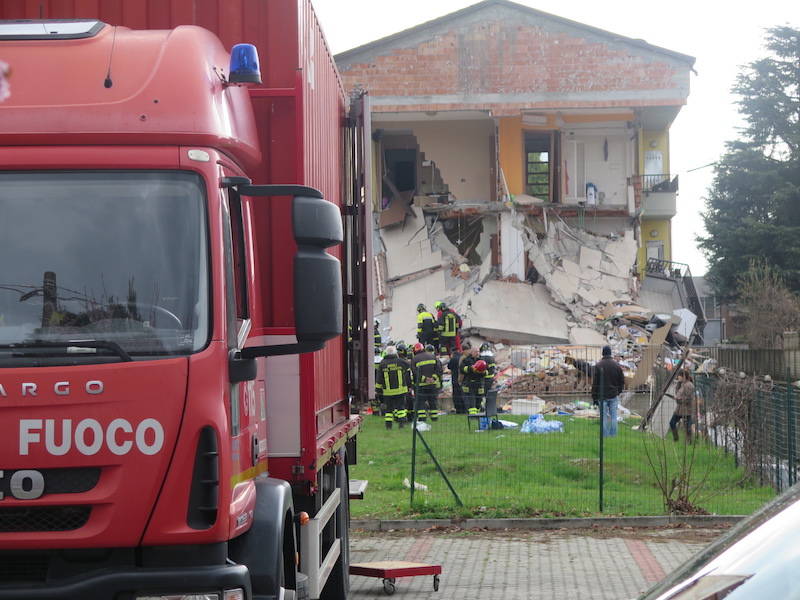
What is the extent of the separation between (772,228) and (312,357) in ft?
135

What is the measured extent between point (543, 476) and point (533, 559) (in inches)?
153

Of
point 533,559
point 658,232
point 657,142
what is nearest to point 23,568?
point 533,559

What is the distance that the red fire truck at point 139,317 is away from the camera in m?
4.65

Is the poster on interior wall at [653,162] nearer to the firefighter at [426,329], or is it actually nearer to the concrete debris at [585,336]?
the concrete debris at [585,336]

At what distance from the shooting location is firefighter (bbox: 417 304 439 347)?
26.6 m

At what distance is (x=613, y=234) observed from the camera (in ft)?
132

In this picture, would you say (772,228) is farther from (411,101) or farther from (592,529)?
(592,529)

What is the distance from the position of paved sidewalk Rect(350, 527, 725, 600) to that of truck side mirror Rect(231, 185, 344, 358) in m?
5.03

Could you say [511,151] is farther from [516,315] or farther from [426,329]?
[426,329]

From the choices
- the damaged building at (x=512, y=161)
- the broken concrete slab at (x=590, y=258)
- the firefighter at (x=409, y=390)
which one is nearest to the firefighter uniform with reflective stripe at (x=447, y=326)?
the firefighter at (x=409, y=390)

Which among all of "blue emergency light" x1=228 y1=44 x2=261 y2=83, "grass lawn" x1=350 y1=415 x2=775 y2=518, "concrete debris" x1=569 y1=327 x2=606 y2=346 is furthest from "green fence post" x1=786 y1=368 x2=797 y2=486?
"concrete debris" x1=569 y1=327 x2=606 y2=346

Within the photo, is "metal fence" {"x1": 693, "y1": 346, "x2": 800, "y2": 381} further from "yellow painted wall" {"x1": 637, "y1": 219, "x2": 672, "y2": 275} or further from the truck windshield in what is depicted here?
the truck windshield

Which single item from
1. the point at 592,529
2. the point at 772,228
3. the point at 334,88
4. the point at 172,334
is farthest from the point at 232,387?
the point at 772,228

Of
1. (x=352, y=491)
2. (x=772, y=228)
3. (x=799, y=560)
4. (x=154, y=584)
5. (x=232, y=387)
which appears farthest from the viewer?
(x=772, y=228)
